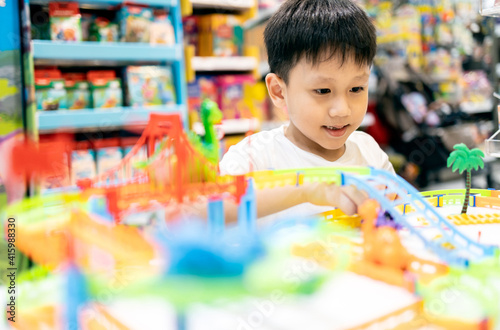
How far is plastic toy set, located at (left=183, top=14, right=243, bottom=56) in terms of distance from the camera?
2420 mm

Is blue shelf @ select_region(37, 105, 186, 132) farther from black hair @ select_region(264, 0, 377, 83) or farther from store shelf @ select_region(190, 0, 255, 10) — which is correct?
black hair @ select_region(264, 0, 377, 83)

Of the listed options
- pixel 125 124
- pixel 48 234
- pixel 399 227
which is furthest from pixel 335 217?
pixel 125 124

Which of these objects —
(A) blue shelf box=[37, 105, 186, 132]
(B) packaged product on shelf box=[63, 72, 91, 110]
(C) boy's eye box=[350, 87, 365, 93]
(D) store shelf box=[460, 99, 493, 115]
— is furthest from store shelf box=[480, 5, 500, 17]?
(D) store shelf box=[460, 99, 493, 115]

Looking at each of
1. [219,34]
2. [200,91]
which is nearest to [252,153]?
[200,91]

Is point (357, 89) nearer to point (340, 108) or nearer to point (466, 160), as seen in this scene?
point (340, 108)

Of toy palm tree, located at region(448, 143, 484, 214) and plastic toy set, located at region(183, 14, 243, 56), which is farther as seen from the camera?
plastic toy set, located at region(183, 14, 243, 56)

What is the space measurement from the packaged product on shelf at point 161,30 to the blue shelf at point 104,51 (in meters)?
0.06

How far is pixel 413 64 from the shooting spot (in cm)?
364

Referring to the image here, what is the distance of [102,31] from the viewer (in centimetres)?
200

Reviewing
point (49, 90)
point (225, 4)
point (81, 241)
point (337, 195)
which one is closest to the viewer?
point (81, 241)

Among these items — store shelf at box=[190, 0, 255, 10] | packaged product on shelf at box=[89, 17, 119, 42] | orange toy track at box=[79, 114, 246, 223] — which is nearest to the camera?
orange toy track at box=[79, 114, 246, 223]

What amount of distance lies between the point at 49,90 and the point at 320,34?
143 centimetres

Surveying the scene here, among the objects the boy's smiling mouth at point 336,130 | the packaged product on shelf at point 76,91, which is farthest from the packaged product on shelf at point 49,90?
the boy's smiling mouth at point 336,130

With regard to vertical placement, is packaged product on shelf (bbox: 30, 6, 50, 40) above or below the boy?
above
